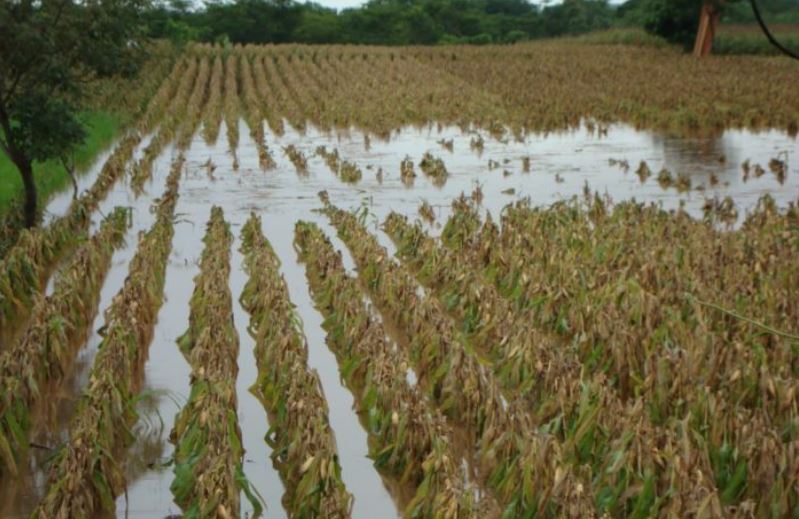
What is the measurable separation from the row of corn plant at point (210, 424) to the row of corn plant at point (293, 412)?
11.0 inches

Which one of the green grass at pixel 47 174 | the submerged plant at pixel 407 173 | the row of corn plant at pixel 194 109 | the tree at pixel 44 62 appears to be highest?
the tree at pixel 44 62

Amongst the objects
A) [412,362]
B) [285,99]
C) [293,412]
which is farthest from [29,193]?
[285,99]

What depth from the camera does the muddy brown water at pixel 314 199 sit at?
737 cm

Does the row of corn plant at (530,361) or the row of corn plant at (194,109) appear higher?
the row of corn plant at (194,109)

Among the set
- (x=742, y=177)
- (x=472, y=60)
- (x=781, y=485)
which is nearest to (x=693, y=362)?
(x=781, y=485)

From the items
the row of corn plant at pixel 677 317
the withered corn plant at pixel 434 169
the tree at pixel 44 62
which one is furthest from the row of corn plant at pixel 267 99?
the row of corn plant at pixel 677 317

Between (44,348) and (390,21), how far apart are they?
66.5 m

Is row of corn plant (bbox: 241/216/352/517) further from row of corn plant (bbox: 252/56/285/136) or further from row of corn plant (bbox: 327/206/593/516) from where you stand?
row of corn plant (bbox: 252/56/285/136)

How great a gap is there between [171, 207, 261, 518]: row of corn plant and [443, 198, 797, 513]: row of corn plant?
2305 millimetres

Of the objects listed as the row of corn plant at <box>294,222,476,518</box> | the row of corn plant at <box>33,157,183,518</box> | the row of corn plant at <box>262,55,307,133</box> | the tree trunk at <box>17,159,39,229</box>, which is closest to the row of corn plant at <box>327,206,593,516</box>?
the row of corn plant at <box>294,222,476,518</box>

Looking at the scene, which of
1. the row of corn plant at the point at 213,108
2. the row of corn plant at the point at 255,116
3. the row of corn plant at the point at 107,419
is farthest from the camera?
the row of corn plant at the point at 213,108

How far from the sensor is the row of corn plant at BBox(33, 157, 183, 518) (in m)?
6.23

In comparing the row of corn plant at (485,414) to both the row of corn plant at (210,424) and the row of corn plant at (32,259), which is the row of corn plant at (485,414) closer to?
the row of corn plant at (210,424)

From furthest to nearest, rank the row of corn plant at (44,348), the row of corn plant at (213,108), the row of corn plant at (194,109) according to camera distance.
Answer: the row of corn plant at (213,108) < the row of corn plant at (194,109) < the row of corn plant at (44,348)
